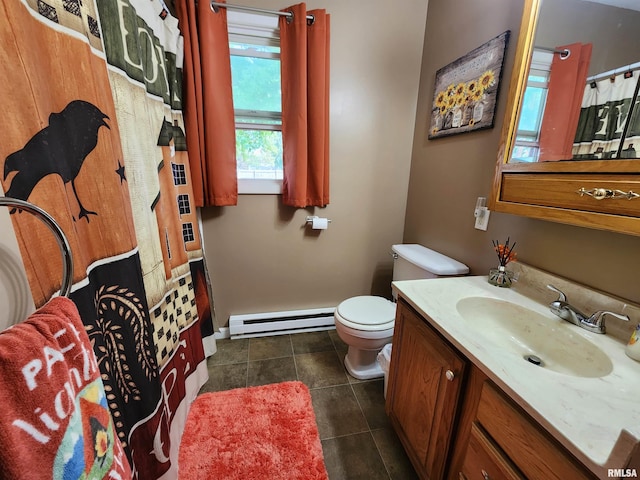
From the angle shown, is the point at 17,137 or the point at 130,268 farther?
the point at 130,268

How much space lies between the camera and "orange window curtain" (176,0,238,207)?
141 cm

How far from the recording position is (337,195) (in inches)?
75.7

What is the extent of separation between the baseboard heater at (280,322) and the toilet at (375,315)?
413 mm

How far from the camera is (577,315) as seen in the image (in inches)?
34.0

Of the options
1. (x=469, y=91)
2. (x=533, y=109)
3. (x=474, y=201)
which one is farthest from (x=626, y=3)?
(x=474, y=201)

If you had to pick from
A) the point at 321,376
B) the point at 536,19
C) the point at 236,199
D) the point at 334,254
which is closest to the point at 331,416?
the point at 321,376

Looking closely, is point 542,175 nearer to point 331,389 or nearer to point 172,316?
point 331,389

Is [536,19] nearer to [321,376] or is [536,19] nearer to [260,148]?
[260,148]

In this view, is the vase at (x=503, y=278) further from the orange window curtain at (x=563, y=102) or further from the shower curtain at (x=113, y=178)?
the shower curtain at (x=113, y=178)

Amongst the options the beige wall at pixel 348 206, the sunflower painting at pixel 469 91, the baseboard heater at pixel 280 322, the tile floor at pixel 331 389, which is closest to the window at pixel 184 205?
the beige wall at pixel 348 206

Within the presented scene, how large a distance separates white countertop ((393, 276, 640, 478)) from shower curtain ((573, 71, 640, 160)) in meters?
0.52

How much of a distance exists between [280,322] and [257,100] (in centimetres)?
164

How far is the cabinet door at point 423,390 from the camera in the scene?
83cm

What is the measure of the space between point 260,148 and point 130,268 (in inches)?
49.2
